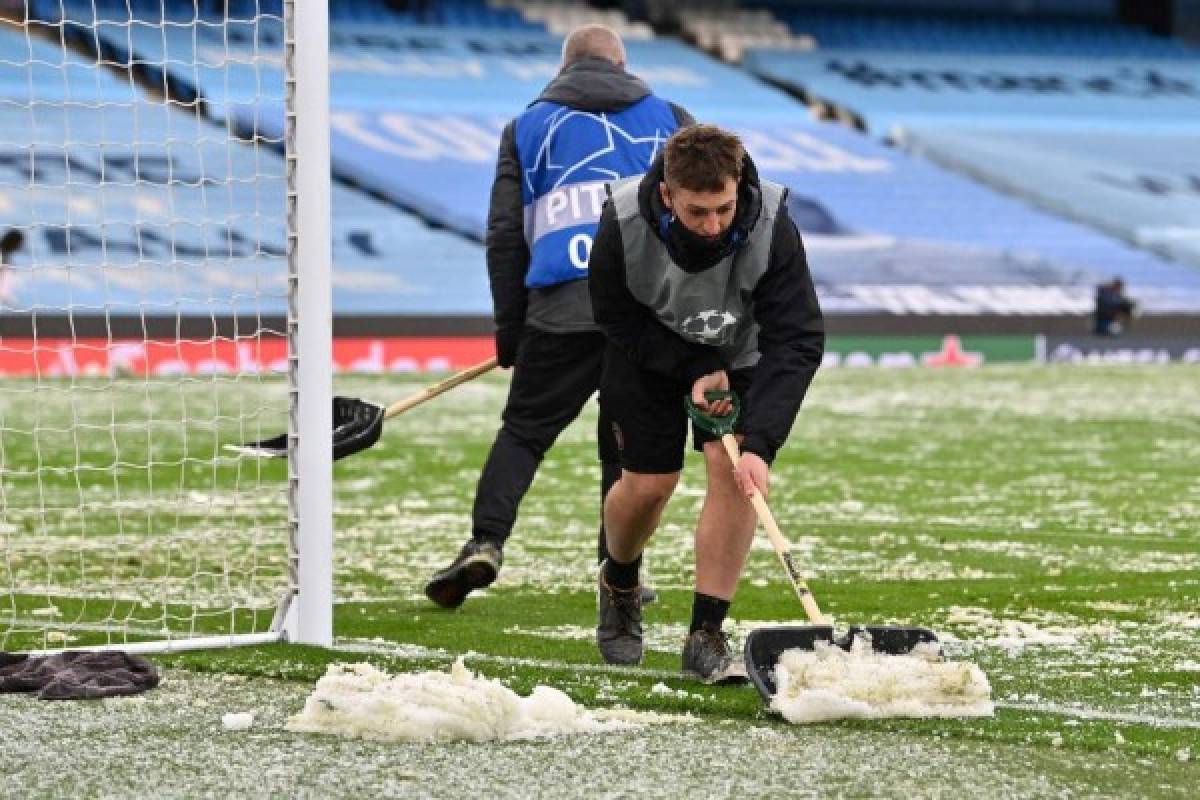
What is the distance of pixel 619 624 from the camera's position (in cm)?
598

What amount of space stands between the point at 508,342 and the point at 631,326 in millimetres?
1591

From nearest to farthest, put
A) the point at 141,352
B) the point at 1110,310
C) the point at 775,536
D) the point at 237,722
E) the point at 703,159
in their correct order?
1. the point at 237,722
2. the point at 703,159
3. the point at 775,536
4. the point at 141,352
5. the point at 1110,310

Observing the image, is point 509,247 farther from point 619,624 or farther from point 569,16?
point 569,16

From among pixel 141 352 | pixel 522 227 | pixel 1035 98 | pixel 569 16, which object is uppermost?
pixel 522 227

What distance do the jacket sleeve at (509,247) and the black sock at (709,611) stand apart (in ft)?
5.97

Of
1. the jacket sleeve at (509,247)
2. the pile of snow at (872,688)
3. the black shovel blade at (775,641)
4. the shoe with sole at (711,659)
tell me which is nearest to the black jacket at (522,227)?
the jacket sleeve at (509,247)

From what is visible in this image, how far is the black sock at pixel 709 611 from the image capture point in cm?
557

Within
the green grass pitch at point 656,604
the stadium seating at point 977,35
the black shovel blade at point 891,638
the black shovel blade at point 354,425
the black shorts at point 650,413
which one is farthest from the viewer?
the stadium seating at point 977,35

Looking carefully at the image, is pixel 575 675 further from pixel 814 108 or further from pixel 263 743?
pixel 814 108

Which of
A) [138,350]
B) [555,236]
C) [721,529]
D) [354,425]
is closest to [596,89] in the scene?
[555,236]

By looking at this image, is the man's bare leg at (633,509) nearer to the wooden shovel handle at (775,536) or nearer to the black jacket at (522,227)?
the wooden shovel handle at (775,536)

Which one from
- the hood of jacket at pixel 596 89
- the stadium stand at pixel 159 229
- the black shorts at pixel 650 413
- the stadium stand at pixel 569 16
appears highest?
the hood of jacket at pixel 596 89

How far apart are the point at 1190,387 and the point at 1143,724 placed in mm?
17565

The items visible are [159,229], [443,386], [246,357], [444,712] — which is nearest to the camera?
[444,712]
